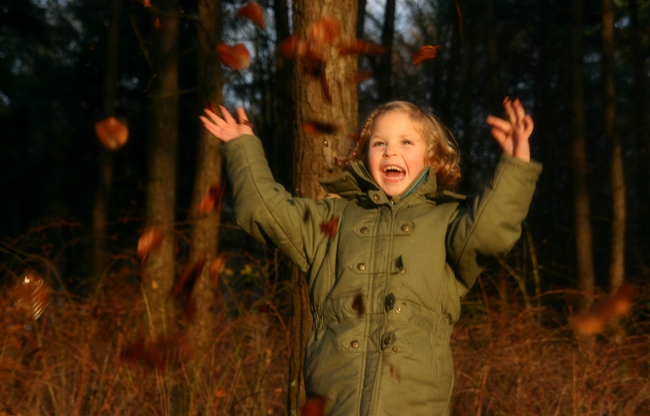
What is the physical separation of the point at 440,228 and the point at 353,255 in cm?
29

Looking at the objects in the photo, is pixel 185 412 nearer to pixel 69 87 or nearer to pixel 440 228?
pixel 440 228

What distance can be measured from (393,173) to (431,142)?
19 cm

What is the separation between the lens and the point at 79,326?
464 cm

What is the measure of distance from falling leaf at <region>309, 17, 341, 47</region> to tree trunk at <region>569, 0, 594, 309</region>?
6.19m

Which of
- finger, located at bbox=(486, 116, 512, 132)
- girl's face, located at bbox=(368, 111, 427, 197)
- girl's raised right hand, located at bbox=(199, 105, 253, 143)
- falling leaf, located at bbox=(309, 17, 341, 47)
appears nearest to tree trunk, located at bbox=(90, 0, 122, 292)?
falling leaf, located at bbox=(309, 17, 341, 47)

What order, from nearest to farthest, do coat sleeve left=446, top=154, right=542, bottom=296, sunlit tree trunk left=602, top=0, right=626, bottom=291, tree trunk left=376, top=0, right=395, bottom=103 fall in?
coat sleeve left=446, top=154, right=542, bottom=296
sunlit tree trunk left=602, top=0, right=626, bottom=291
tree trunk left=376, top=0, right=395, bottom=103

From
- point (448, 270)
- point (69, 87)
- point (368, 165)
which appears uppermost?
point (69, 87)

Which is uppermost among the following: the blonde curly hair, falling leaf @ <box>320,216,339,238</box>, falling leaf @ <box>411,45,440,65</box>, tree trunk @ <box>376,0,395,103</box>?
tree trunk @ <box>376,0,395,103</box>

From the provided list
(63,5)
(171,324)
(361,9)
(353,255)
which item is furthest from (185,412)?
(63,5)

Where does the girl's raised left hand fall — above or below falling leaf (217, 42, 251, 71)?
below

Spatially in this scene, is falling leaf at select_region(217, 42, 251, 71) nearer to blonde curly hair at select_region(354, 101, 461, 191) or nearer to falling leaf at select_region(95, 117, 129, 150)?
blonde curly hair at select_region(354, 101, 461, 191)

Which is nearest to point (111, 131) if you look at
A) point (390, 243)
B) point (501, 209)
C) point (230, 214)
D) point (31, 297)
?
point (230, 214)

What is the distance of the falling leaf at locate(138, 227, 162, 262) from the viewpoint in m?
5.64

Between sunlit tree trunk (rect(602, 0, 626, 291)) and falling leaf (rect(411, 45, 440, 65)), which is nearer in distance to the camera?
falling leaf (rect(411, 45, 440, 65))
